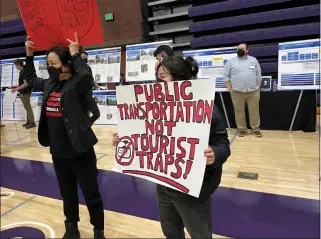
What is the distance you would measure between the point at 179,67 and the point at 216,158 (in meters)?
0.45

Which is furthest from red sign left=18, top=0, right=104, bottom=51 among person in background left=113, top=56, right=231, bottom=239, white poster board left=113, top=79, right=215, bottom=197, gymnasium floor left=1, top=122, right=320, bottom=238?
gymnasium floor left=1, top=122, right=320, bottom=238

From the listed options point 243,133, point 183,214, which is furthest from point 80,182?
point 243,133

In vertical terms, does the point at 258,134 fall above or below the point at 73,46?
below

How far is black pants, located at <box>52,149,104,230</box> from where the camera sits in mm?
1951

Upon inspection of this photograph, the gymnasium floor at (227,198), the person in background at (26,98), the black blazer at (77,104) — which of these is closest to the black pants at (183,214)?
the black blazer at (77,104)

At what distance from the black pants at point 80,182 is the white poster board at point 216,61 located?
3639mm

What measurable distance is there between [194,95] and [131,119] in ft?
1.32

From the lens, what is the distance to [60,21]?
1.57 metres

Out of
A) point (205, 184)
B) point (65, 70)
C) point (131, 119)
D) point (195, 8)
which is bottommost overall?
point (205, 184)

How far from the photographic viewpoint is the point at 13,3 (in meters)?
1.45

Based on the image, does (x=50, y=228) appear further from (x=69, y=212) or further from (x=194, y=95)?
(x=194, y=95)

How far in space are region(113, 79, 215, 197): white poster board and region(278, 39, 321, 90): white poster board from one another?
4.06 meters

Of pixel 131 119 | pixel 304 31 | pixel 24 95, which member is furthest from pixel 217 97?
pixel 24 95

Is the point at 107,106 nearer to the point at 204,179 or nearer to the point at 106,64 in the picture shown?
the point at 106,64
